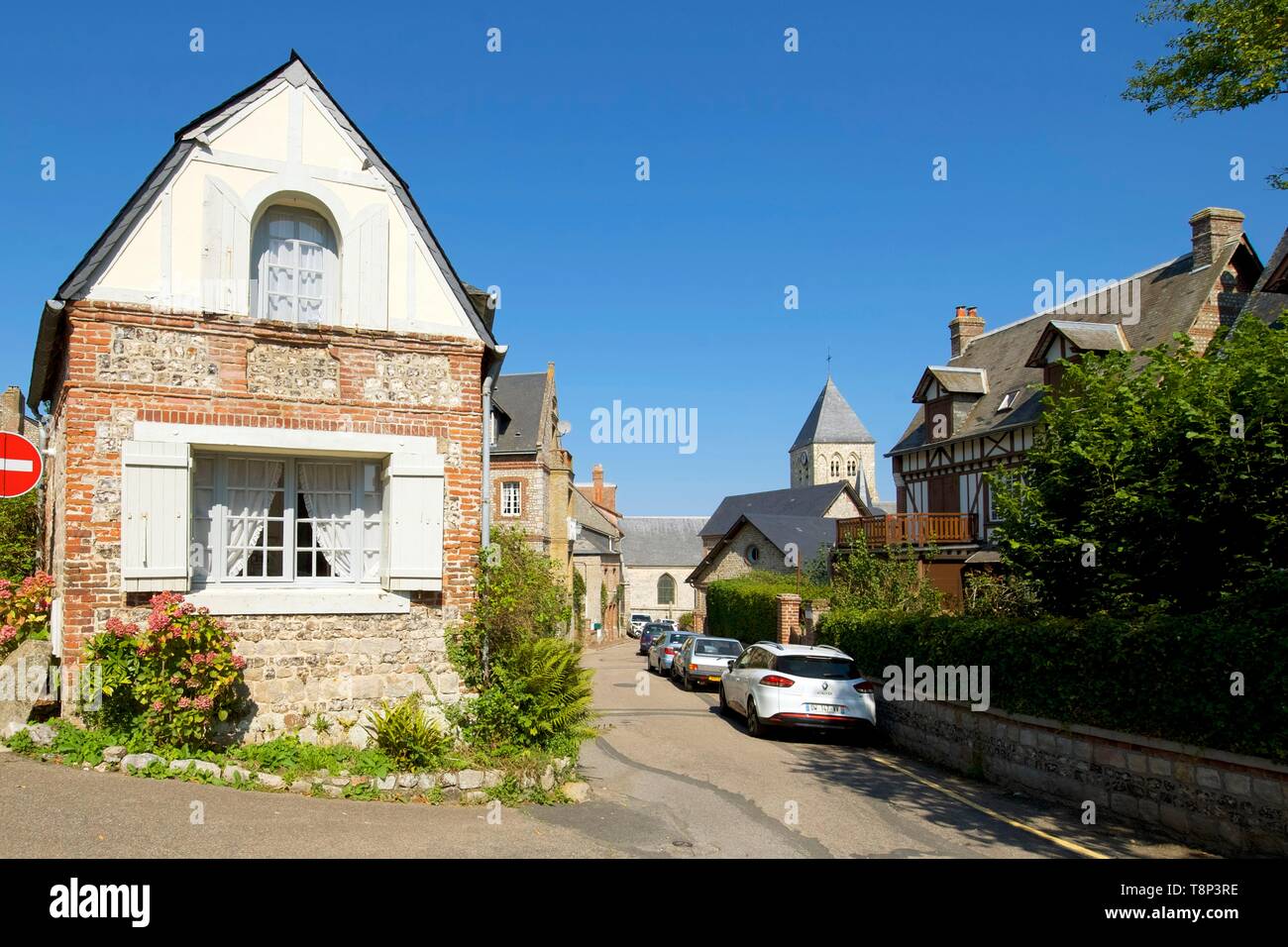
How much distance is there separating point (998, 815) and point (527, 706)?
16.8ft

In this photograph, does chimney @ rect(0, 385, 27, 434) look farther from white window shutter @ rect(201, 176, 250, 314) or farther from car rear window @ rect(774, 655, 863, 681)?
car rear window @ rect(774, 655, 863, 681)

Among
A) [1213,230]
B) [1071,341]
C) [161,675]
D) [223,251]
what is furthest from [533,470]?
[161,675]

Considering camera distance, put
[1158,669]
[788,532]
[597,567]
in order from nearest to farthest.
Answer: [1158,669] → [788,532] → [597,567]

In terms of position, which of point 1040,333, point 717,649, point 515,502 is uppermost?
point 1040,333

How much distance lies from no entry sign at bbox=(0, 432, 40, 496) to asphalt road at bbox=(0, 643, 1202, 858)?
2474 mm

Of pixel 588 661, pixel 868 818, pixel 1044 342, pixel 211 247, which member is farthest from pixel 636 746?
pixel 588 661

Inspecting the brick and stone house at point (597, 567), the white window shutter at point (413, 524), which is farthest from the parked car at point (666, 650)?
the white window shutter at point (413, 524)

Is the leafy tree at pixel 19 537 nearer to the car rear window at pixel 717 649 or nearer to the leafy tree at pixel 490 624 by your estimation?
the leafy tree at pixel 490 624

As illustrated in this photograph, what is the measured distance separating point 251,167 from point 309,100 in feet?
3.47

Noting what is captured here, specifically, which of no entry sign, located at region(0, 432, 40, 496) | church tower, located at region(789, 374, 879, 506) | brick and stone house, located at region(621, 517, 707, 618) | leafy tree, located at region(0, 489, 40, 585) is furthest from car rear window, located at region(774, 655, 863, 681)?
church tower, located at region(789, 374, 879, 506)

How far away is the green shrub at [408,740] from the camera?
952 centimetres

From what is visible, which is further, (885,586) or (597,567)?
(597,567)

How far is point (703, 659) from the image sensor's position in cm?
2411

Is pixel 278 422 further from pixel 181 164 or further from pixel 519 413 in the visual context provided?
pixel 519 413
